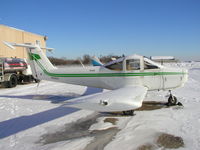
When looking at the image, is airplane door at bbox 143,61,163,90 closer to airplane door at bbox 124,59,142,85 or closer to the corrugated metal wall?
airplane door at bbox 124,59,142,85

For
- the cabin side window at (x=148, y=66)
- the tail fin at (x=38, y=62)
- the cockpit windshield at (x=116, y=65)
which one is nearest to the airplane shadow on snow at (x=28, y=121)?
the cockpit windshield at (x=116, y=65)

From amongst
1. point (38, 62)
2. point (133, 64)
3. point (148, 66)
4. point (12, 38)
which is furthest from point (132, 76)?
point (12, 38)

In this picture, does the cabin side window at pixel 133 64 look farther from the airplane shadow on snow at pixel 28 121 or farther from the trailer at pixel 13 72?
the trailer at pixel 13 72

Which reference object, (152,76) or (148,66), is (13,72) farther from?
(152,76)

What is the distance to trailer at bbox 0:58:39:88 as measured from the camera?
13.3 meters

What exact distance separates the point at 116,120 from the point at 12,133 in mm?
A: 3063

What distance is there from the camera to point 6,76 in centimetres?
1344

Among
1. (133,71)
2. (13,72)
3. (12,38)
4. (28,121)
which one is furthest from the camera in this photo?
(12,38)

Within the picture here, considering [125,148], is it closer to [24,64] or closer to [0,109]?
[0,109]

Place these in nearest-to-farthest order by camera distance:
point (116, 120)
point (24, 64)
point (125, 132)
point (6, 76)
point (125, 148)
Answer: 1. point (125, 148)
2. point (125, 132)
3. point (116, 120)
4. point (6, 76)
5. point (24, 64)

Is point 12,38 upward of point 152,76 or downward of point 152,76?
upward

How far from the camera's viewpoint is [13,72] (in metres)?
14.9

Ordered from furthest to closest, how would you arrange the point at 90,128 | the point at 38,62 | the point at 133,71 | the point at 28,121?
the point at 38,62 → the point at 133,71 → the point at 28,121 → the point at 90,128

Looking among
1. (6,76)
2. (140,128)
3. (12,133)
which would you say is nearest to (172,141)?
(140,128)
